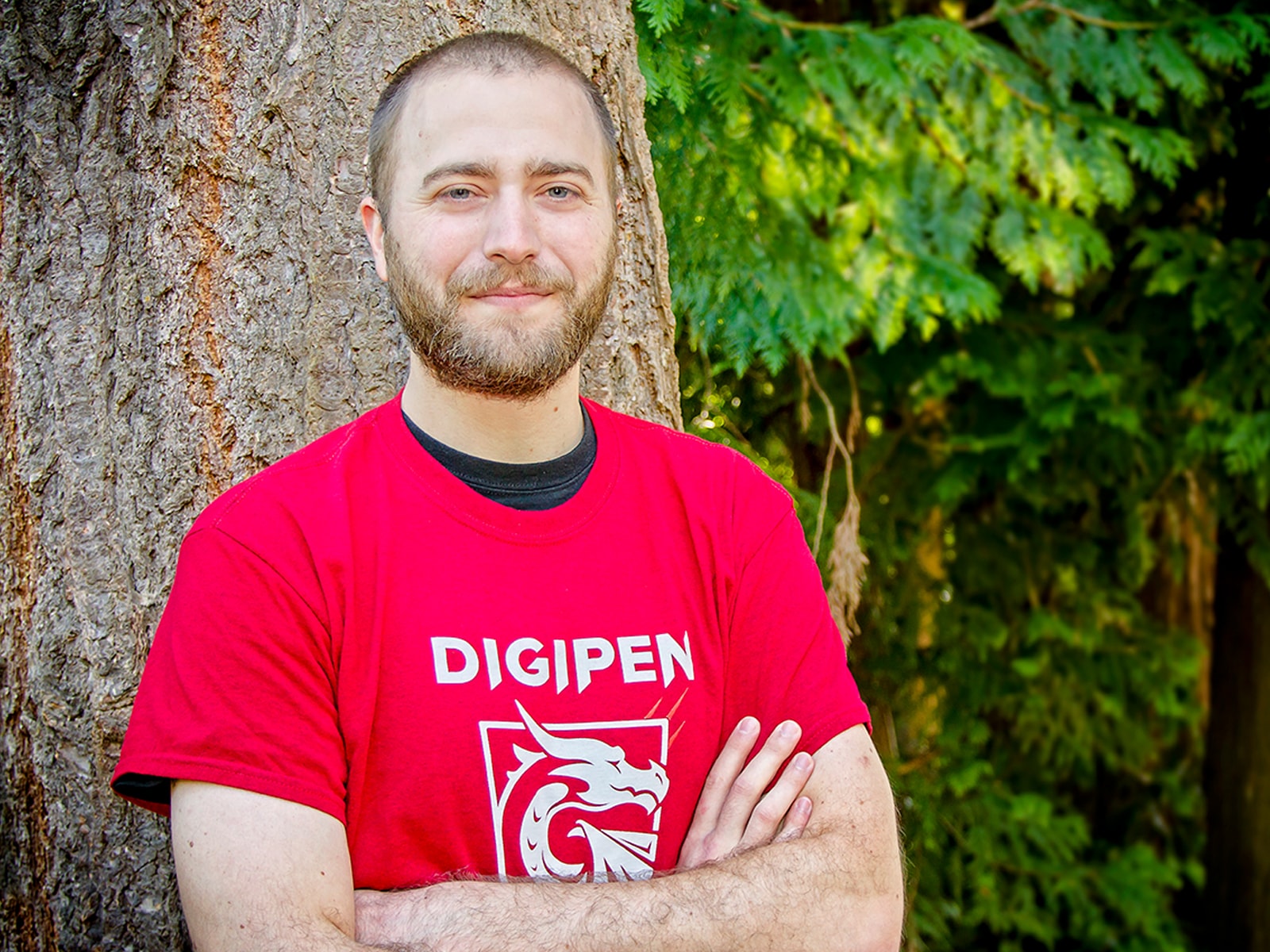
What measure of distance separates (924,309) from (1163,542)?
2252 mm

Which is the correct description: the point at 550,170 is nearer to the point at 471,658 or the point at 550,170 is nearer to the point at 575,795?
the point at 471,658

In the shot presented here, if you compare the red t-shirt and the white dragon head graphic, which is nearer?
the red t-shirt

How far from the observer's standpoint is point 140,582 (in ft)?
7.07

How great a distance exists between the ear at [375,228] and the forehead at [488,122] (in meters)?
0.12

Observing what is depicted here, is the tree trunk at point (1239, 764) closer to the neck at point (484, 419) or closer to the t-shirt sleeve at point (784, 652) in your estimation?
the t-shirt sleeve at point (784, 652)

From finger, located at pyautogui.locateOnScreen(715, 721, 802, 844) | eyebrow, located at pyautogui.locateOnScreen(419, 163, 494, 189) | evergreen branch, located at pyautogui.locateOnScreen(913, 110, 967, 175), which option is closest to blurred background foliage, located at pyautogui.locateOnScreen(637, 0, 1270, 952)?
evergreen branch, located at pyautogui.locateOnScreen(913, 110, 967, 175)

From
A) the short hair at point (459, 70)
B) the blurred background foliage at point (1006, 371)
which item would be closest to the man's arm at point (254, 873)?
the short hair at point (459, 70)

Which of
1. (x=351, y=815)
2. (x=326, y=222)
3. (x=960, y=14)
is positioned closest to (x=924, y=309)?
(x=960, y=14)

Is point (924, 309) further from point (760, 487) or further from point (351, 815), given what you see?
point (351, 815)

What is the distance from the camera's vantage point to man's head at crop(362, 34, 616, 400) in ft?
6.11

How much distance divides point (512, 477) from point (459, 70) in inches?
27.3

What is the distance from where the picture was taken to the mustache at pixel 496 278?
1.85 meters

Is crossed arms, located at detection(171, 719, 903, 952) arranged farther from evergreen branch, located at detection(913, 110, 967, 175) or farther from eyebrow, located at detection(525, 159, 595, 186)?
evergreen branch, located at detection(913, 110, 967, 175)

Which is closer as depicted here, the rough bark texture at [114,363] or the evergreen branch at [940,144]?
the rough bark texture at [114,363]
